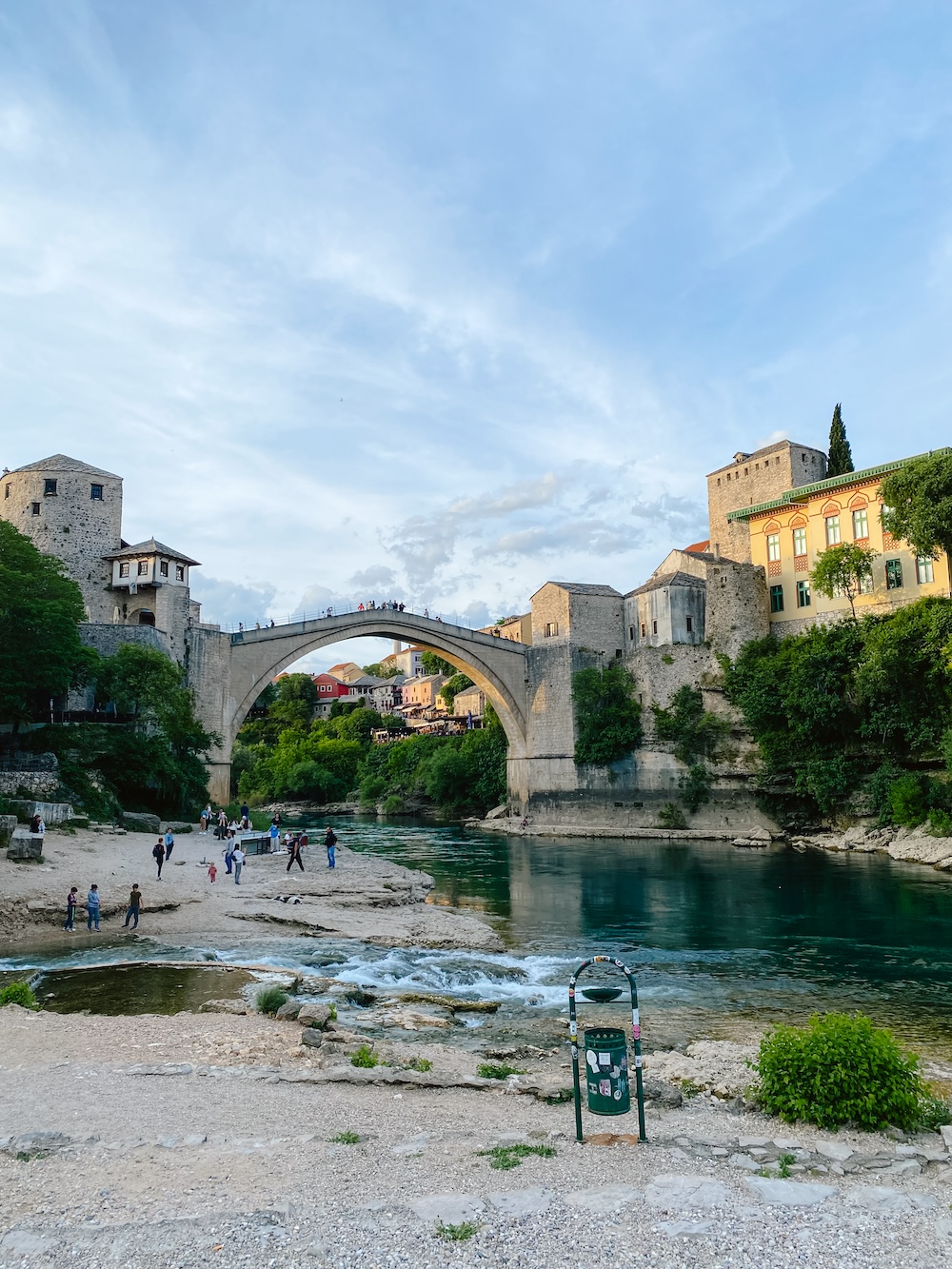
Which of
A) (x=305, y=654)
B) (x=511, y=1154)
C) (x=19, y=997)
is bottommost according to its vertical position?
(x=19, y=997)

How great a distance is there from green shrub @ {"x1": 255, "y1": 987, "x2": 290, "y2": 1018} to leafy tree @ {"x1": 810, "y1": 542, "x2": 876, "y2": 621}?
30897 mm

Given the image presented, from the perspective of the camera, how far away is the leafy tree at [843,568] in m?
35.5

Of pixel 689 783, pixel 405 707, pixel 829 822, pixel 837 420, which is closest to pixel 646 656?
pixel 689 783

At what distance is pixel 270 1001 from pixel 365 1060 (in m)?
2.68

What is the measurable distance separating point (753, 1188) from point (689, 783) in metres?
35.5

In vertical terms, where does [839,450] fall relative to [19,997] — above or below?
above

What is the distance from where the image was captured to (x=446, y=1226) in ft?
14.9

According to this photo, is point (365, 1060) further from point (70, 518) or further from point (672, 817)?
point (672, 817)

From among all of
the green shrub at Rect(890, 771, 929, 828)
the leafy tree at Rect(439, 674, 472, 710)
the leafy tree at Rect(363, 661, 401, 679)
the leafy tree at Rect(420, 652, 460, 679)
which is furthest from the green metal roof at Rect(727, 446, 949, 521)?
the leafy tree at Rect(363, 661, 401, 679)

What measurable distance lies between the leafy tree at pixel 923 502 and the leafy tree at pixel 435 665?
59498 millimetres

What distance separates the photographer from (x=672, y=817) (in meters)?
39.6

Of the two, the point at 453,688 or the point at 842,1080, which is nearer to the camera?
the point at 842,1080

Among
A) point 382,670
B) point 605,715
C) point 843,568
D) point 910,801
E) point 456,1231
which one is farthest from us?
point 382,670

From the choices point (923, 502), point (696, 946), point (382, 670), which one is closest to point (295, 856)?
point (696, 946)
